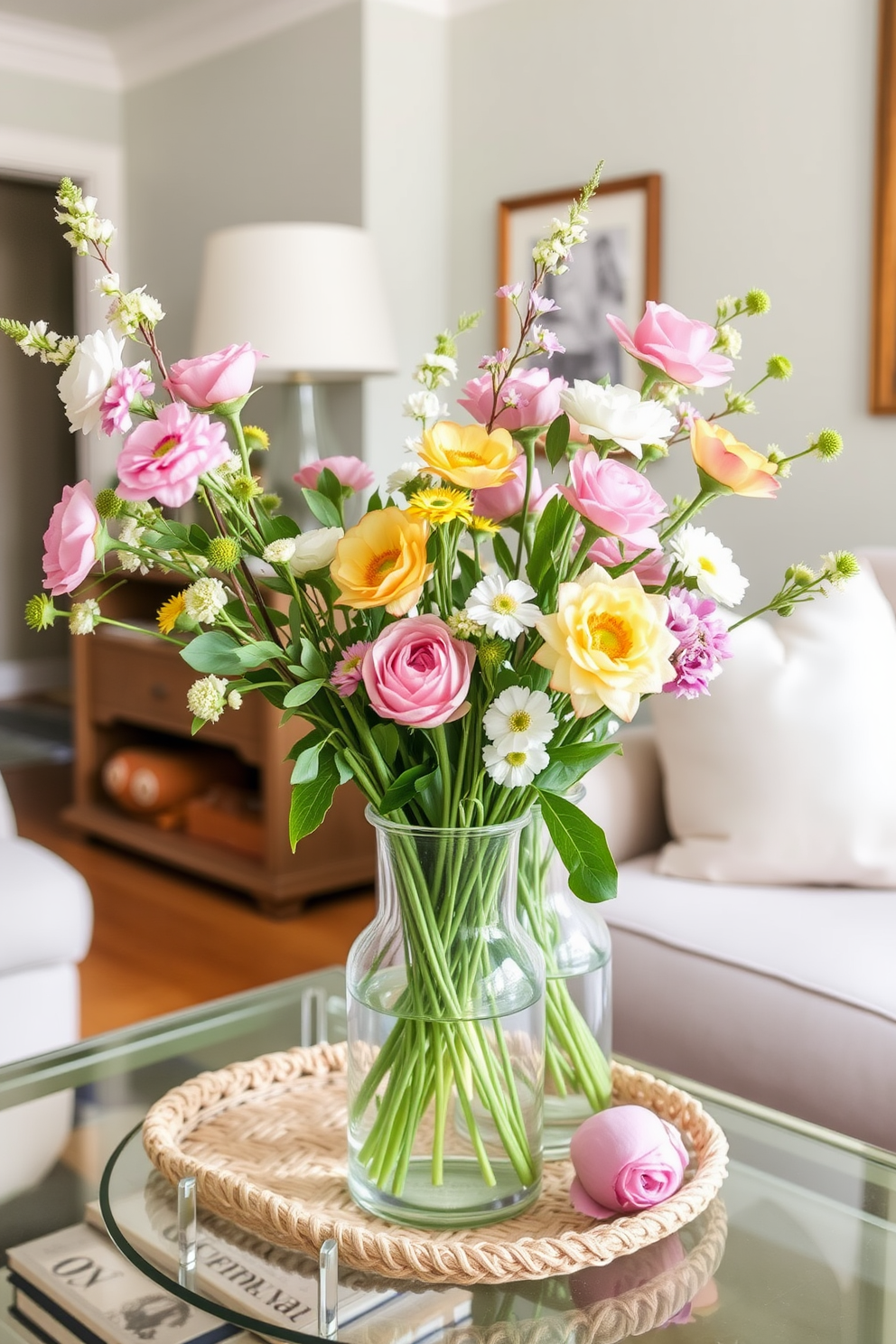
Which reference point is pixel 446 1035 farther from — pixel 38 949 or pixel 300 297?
pixel 300 297

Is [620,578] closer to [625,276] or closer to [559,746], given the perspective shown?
[559,746]

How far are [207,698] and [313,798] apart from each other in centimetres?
14

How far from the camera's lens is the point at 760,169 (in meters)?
2.70

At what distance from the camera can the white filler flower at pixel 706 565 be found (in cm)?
81

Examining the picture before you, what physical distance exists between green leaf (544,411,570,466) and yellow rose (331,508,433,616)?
0.12m

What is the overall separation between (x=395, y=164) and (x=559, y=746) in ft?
9.14

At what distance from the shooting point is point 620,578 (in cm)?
77

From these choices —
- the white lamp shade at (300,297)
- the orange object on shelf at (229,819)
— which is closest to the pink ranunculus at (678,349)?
the white lamp shade at (300,297)

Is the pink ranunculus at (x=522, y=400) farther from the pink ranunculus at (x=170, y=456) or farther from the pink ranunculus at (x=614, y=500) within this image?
the pink ranunculus at (x=170, y=456)

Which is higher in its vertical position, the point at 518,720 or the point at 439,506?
the point at 439,506

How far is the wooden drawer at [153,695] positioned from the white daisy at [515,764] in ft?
7.53

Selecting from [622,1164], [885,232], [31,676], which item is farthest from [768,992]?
[31,676]

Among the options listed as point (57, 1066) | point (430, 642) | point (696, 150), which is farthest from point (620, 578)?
point (696, 150)

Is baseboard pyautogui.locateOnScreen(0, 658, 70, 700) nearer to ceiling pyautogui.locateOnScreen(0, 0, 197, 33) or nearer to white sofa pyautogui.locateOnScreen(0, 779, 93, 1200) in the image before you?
ceiling pyautogui.locateOnScreen(0, 0, 197, 33)
